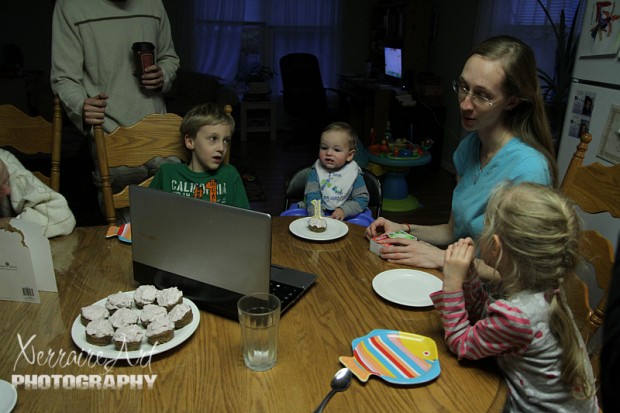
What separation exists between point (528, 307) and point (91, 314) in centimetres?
84

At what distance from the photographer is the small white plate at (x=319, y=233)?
1.48 metres

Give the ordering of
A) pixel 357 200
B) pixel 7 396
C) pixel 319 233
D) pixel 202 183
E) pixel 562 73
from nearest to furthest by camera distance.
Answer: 1. pixel 7 396
2. pixel 319 233
3. pixel 202 183
4. pixel 357 200
5. pixel 562 73

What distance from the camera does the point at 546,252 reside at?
2.97ft

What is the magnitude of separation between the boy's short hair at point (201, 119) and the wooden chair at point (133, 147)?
1.5 inches

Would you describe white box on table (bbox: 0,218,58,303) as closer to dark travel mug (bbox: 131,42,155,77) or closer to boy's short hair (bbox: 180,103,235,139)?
boy's short hair (bbox: 180,103,235,139)

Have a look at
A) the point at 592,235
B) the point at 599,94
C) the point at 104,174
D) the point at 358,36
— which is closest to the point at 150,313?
the point at 104,174

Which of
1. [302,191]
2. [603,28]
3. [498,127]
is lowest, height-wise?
[302,191]

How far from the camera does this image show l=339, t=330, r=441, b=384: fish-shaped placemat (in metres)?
0.86

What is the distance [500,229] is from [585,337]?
459 mm

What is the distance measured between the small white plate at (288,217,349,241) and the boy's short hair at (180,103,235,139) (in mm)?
506

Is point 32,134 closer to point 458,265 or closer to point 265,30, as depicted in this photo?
point 458,265

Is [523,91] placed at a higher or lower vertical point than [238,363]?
higher

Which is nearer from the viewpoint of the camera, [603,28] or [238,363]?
[238,363]

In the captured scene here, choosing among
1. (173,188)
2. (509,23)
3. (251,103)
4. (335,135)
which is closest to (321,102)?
(251,103)
